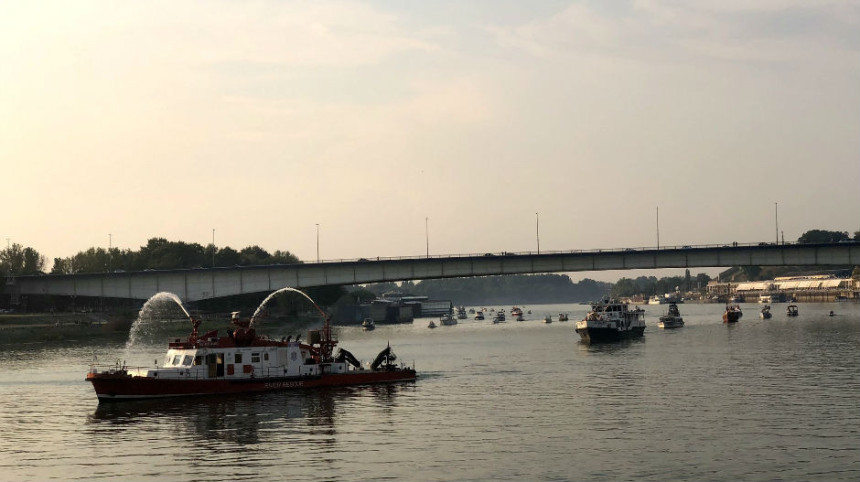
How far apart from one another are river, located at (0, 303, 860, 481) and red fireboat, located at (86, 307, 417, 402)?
124cm

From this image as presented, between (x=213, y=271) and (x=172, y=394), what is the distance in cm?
11931

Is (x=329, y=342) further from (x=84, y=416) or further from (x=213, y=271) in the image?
(x=213, y=271)

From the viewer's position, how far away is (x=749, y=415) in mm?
66375

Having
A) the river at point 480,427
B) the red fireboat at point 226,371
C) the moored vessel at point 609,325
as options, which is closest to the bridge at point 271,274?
the moored vessel at point 609,325

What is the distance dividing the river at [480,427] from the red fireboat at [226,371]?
1.24m

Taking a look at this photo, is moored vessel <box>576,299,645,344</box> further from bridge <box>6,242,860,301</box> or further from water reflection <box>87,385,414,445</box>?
water reflection <box>87,385,414,445</box>

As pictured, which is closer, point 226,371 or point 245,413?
point 245,413

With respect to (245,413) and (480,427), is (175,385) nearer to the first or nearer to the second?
(245,413)

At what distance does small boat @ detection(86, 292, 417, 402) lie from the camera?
7894 cm

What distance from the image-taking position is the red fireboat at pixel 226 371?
7894 centimetres

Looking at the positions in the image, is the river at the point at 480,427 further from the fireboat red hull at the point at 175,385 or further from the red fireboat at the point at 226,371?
the red fireboat at the point at 226,371

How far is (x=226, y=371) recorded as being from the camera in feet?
268

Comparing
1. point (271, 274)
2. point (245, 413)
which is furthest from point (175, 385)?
point (271, 274)

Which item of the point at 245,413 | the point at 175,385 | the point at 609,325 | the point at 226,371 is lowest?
the point at 245,413
